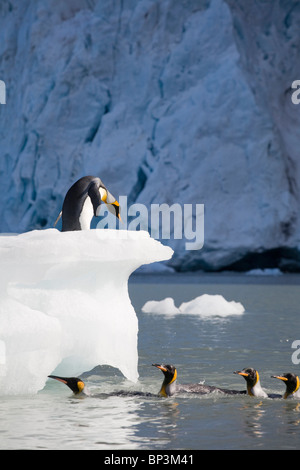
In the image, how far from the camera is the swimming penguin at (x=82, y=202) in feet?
25.0

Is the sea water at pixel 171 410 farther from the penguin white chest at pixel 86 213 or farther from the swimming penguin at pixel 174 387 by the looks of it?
the penguin white chest at pixel 86 213

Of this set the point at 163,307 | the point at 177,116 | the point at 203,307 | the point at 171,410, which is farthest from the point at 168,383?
the point at 177,116

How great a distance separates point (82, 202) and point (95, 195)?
0.16m

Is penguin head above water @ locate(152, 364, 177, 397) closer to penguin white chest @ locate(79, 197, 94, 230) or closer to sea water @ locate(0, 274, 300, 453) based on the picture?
sea water @ locate(0, 274, 300, 453)

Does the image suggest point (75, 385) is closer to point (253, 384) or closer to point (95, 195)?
point (253, 384)

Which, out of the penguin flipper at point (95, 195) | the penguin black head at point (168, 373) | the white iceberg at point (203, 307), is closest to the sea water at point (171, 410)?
the penguin black head at point (168, 373)

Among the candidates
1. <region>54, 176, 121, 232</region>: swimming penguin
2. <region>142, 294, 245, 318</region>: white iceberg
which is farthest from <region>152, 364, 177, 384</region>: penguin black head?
<region>142, 294, 245, 318</region>: white iceberg

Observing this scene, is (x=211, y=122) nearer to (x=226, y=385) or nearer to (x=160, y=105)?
(x=160, y=105)

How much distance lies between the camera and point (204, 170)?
29.2m

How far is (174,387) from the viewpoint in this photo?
21.5 feet

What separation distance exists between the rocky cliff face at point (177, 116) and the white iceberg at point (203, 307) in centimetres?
1247

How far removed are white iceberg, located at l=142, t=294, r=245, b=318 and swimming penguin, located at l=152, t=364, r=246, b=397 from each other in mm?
8531

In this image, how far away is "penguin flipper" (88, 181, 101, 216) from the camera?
24.8 ft

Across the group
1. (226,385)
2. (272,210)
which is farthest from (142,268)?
(226,385)
